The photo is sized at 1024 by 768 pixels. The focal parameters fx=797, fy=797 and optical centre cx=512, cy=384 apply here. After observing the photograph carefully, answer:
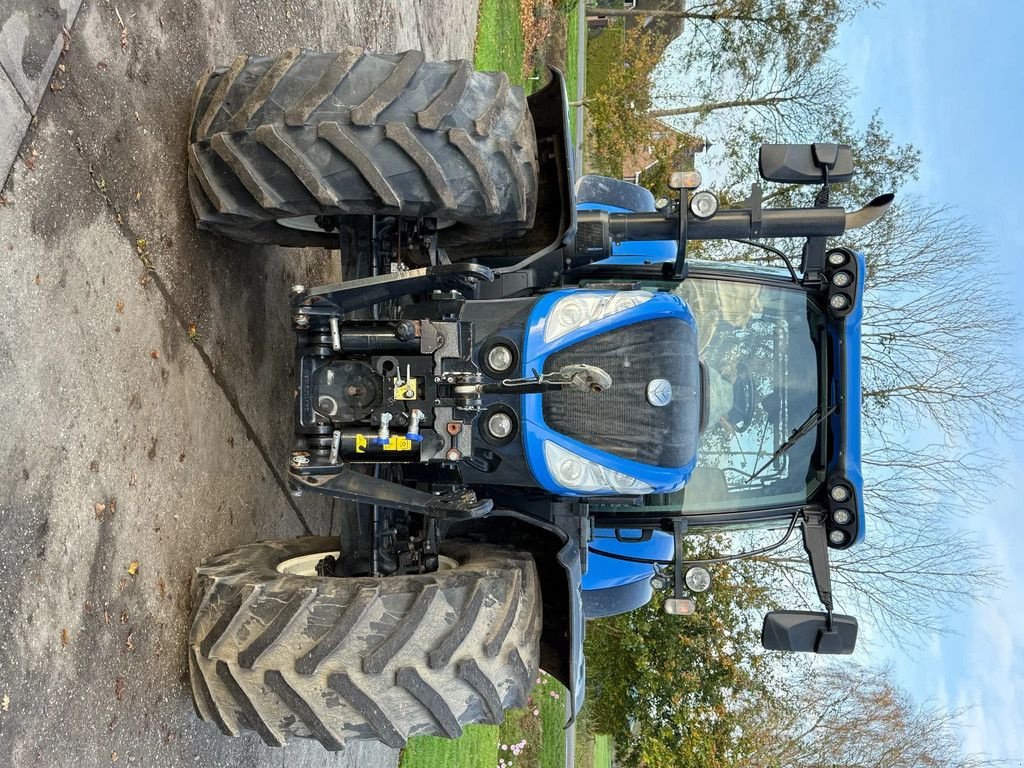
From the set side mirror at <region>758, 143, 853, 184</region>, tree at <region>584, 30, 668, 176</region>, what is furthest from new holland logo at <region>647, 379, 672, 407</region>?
tree at <region>584, 30, 668, 176</region>

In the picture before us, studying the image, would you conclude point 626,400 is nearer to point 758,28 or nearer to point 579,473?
point 579,473

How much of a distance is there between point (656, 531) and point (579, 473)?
106cm

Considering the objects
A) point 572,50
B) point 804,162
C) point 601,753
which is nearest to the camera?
point 804,162

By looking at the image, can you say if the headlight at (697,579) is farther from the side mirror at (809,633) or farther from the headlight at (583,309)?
the headlight at (583,309)

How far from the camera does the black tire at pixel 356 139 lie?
8.77 ft

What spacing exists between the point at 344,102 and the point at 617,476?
1.61 m

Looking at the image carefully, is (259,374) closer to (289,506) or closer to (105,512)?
(289,506)

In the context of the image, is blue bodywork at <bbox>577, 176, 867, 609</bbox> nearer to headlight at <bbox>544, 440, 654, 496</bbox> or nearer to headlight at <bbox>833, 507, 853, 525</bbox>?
headlight at <bbox>833, 507, 853, 525</bbox>

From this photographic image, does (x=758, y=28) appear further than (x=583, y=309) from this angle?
Yes

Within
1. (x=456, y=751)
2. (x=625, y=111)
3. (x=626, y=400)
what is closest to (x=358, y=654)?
(x=626, y=400)

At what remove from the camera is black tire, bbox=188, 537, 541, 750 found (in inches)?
103

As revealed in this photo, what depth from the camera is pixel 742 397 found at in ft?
11.3

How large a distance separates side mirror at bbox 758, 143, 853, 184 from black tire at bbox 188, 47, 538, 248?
0.98 meters

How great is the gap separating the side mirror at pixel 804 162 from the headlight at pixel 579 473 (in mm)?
1335
